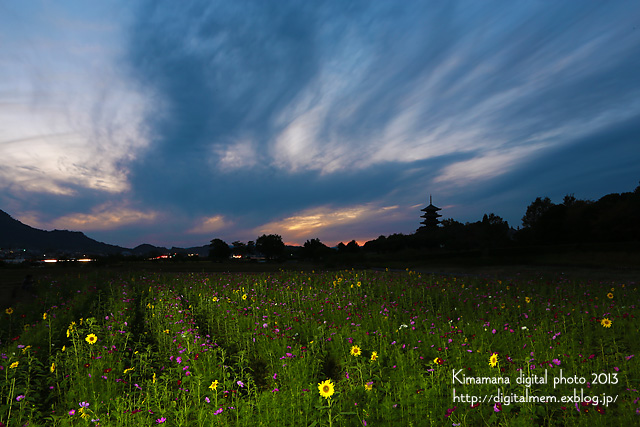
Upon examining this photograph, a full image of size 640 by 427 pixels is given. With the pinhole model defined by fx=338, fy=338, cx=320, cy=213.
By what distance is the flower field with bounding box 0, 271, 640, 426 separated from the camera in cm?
374

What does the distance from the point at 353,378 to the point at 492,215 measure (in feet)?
213

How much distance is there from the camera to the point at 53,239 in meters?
170

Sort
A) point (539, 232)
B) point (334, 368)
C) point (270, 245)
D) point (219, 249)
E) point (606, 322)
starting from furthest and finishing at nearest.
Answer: point (270, 245) → point (219, 249) → point (539, 232) → point (334, 368) → point (606, 322)

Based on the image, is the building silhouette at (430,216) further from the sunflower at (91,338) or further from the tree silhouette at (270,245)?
the sunflower at (91,338)

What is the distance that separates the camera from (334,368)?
5.76m

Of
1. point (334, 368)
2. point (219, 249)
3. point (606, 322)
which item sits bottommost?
point (334, 368)

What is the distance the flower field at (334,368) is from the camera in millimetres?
3738

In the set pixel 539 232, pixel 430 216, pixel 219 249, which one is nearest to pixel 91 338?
pixel 539 232

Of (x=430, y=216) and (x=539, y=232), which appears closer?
(x=539, y=232)

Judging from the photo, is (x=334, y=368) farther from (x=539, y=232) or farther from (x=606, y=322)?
(x=539, y=232)

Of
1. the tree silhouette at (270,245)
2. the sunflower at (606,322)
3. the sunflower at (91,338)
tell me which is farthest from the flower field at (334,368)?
the tree silhouette at (270,245)

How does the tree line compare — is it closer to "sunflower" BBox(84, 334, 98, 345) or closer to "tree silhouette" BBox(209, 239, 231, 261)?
"tree silhouette" BBox(209, 239, 231, 261)

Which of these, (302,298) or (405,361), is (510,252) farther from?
(405,361)

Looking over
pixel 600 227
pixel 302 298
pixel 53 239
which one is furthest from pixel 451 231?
pixel 53 239
